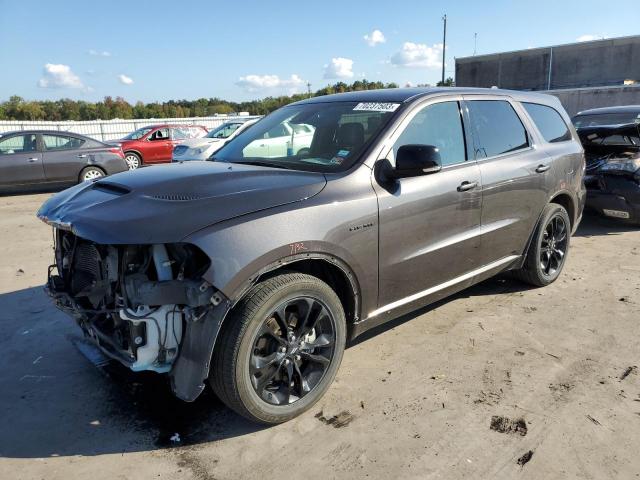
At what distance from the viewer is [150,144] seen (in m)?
17.4

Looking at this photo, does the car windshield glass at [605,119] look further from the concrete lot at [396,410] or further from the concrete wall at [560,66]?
the concrete wall at [560,66]

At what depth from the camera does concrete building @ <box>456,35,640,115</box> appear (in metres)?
46.7

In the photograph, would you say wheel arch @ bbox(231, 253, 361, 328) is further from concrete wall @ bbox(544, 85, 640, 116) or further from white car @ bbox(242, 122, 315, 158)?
concrete wall @ bbox(544, 85, 640, 116)

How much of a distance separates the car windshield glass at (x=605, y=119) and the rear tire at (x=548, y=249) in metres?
3.95

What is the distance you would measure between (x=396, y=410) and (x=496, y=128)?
254cm

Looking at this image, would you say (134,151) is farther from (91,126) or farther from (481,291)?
(481,291)

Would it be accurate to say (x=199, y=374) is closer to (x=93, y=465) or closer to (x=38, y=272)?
(x=93, y=465)

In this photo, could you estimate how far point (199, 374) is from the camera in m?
2.61

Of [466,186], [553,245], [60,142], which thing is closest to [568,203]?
[553,245]

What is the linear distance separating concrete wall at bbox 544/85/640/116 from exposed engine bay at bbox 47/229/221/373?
3161 centimetres

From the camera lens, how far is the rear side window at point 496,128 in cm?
412

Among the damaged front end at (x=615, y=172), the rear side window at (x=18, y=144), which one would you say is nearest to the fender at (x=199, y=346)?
the damaged front end at (x=615, y=172)

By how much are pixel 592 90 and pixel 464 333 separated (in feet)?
105

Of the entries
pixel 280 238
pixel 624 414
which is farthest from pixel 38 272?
pixel 624 414
